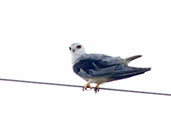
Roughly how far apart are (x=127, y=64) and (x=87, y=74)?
867mm

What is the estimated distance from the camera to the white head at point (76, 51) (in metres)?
8.79

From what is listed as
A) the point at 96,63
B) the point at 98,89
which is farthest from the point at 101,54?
the point at 98,89

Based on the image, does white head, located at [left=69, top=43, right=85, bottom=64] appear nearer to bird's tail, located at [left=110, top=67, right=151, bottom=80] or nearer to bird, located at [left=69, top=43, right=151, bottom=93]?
bird, located at [left=69, top=43, right=151, bottom=93]

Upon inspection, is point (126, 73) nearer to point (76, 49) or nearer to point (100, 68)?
point (100, 68)

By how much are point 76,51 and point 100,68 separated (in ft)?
3.05

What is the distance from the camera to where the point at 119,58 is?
8031 mm

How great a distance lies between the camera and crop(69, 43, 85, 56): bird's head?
8.80 metres

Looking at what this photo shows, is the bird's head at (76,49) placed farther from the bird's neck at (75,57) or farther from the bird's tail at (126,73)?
the bird's tail at (126,73)

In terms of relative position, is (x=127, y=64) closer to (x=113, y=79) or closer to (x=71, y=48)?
(x=113, y=79)

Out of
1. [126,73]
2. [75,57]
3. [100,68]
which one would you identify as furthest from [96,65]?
[75,57]

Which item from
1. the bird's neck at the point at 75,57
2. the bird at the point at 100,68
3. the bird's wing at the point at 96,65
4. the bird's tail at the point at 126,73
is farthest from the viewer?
the bird's neck at the point at 75,57

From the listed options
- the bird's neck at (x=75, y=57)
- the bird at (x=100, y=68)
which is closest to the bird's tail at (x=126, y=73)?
the bird at (x=100, y=68)

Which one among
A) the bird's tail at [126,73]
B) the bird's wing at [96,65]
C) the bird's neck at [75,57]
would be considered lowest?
the bird's tail at [126,73]

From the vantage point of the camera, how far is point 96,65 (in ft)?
26.7
